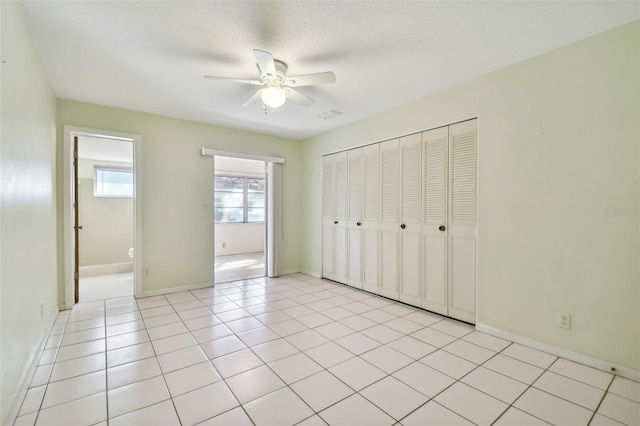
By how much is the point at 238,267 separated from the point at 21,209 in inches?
168

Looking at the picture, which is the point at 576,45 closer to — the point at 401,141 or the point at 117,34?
the point at 401,141

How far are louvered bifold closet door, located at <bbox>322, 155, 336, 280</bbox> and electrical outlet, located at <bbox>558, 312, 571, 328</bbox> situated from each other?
2.97 meters

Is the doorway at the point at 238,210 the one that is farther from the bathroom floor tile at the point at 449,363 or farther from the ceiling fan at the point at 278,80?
the bathroom floor tile at the point at 449,363

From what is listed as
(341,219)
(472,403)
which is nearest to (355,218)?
(341,219)

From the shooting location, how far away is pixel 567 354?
2330 mm

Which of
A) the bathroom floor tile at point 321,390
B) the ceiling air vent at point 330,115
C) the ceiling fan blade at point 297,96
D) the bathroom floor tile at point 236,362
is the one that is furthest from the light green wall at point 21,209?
the ceiling air vent at point 330,115

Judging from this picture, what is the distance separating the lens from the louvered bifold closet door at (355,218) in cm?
429

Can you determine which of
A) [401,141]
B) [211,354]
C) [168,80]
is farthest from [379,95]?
[211,354]

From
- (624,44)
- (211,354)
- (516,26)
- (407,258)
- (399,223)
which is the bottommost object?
(211,354)

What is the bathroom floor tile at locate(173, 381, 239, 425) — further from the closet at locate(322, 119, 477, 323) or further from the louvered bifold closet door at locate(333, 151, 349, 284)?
the louvered bifold closet door at locate(333, 151, 349, 284)

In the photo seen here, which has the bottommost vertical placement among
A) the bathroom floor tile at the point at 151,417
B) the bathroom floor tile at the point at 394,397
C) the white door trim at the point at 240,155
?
the bathroom floor tile at the point at 394,397

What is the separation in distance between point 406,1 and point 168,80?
232 centimetres

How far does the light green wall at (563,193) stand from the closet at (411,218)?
20 cm

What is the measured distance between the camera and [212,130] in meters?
4.49
